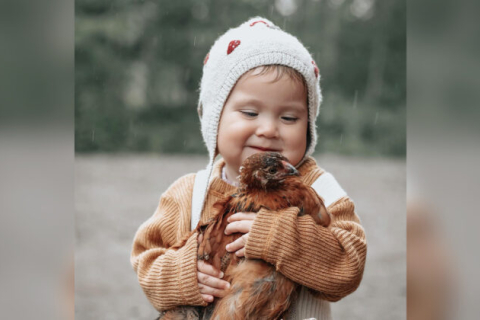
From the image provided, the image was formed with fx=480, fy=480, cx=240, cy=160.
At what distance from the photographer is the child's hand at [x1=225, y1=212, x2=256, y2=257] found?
1.43 metres

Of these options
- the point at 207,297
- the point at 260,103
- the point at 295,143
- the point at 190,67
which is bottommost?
the point at 207,297

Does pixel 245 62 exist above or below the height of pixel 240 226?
above

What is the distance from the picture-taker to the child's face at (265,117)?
158 cm

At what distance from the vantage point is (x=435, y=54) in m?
0.82

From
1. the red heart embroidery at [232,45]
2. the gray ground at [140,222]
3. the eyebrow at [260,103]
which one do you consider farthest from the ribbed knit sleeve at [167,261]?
the gray ground at [140,222]

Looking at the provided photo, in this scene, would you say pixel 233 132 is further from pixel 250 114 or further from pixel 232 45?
pixel 232 45

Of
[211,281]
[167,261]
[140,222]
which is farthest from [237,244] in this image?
[140,222]

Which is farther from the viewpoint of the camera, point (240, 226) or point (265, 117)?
point (265, 117)

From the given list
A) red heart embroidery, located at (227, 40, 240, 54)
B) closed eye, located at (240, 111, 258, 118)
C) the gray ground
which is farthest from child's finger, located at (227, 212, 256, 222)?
the gray ground

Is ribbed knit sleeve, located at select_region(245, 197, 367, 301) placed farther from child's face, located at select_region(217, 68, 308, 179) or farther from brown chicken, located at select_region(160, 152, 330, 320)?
Answer: child's face, located at select_region(217, 68, 308, 179)

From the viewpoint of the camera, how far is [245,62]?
1612 millimetres

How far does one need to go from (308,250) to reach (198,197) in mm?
494

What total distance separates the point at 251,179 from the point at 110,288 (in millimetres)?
3711

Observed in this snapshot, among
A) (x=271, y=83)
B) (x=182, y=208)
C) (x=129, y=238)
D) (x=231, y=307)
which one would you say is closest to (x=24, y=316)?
(x=231, y=307)
